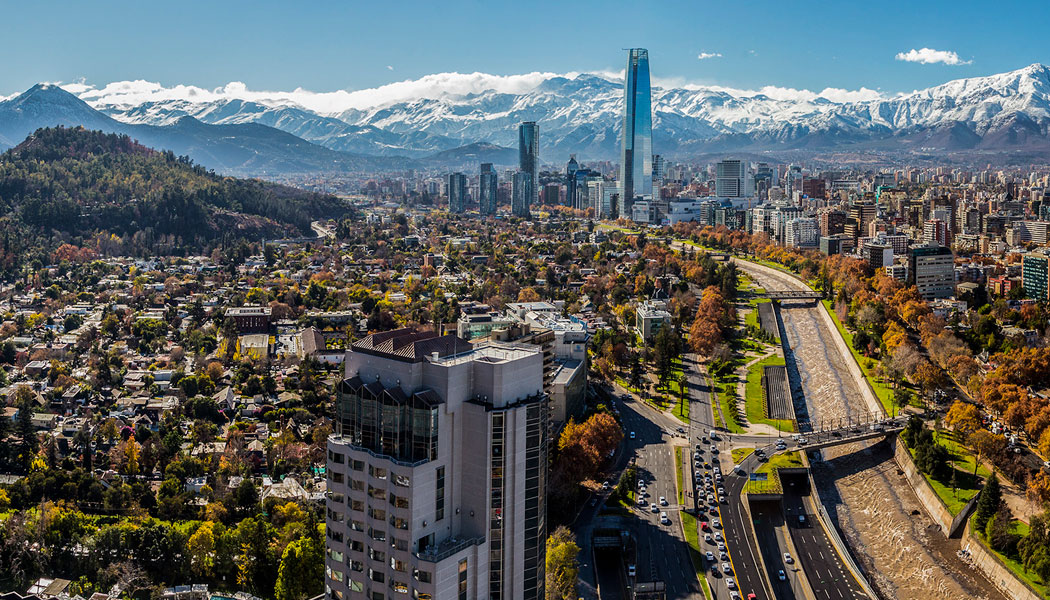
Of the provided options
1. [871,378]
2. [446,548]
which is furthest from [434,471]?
[871,378]

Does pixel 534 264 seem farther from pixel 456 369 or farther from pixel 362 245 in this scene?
pixel 456 369

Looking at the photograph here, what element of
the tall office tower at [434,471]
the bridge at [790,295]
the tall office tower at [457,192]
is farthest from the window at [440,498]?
the tall office tower at [457,192]

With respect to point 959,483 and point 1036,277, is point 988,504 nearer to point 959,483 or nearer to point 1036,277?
point 959,483

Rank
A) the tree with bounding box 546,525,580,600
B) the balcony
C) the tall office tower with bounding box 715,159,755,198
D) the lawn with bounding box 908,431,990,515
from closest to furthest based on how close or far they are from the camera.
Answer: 1. the balcony
2. the tree with bounding box 546,525,580,600
3. the lawn with bounding box 908,431,990,515
4. the tall office tower with bounding box 715,159,755,198

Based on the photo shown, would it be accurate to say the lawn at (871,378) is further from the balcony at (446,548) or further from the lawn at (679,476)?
the balcony at (446,548)

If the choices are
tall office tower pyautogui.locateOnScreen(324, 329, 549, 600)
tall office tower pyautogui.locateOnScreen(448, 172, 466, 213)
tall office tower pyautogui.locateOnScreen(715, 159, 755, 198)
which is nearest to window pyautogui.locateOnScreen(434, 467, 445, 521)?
tall office tower pyautogui.locateOnScreen(324, 329, 549, 600)

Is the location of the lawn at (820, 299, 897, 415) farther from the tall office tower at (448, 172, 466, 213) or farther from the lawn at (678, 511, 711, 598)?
the tall office tower at (448, 172, 466, 213)
